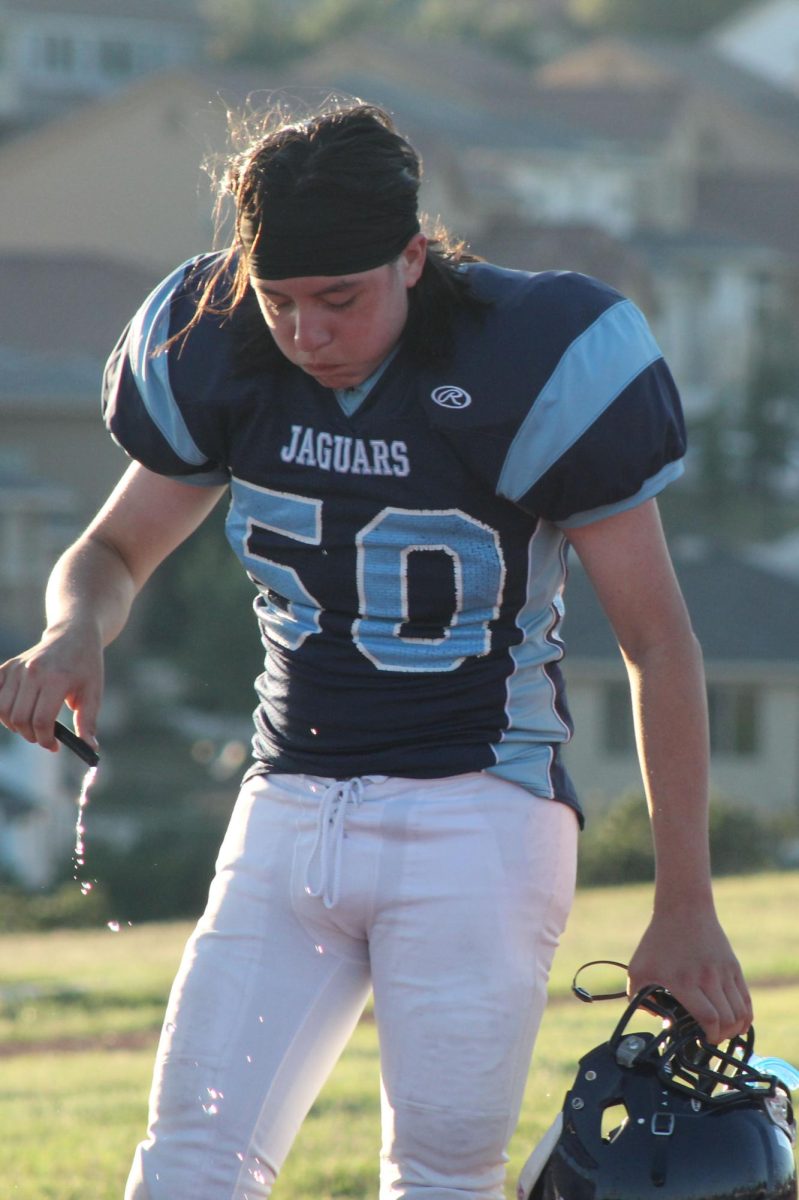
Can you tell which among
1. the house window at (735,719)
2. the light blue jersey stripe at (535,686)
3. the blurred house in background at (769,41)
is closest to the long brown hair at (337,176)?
the light blue jersey stripe at (535,686)

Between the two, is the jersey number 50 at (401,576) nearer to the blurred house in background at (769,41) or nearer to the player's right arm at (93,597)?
the player's right arm at (93,597)

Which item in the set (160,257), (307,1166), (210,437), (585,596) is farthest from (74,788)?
(210,437)

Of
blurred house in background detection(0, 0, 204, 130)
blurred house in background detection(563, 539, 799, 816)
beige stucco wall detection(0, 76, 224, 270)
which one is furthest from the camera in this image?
blurred house in background detection(0, 0, 204, 130)

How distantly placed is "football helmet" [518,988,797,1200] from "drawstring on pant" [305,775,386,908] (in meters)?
0.42

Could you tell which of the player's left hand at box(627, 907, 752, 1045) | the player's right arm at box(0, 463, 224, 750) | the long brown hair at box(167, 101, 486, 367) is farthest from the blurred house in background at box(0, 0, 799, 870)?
the player's left hand at box(627, 907, 752, 1045)

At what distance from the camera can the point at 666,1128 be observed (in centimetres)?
260

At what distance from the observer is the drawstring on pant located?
2785 mm

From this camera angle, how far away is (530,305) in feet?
9.00

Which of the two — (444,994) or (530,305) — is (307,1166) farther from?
(530,305)

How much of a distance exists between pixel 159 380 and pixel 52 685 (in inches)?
18.8

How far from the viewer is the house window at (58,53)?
66.0 metres

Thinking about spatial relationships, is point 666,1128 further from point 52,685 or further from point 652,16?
point 652,16

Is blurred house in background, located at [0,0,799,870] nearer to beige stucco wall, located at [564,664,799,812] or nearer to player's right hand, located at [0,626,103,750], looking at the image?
beige stucco wall, located at [564,664,799,812]

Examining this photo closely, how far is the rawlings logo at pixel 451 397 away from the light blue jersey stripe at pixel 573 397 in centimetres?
9
